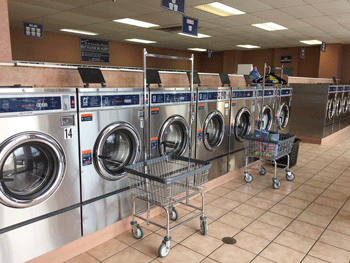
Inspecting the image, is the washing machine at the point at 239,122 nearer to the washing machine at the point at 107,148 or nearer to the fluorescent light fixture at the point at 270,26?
the washing machine at the point at 107,148

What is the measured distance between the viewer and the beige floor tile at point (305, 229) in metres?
3.20

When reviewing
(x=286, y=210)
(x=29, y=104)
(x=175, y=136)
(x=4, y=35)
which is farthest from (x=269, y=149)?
(x=4, y=35)

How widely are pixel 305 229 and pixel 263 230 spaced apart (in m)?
0.48

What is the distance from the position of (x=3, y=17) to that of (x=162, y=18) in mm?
5537

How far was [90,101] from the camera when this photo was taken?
2643 millimetres

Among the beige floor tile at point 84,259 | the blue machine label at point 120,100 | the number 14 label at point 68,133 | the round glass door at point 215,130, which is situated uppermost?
the blue machine label at point 120,100

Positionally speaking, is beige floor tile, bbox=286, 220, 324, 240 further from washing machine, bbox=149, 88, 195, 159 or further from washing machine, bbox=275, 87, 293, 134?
washing machine, bbox=275, 87, 293, 134

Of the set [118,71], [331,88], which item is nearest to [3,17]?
[118,71]

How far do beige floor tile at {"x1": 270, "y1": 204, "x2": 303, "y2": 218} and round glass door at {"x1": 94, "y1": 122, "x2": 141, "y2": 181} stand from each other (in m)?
1.94

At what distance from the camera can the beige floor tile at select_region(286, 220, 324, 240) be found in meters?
3.20

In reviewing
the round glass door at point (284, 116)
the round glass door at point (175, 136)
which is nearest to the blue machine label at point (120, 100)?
the round glass door at point (175, 136)

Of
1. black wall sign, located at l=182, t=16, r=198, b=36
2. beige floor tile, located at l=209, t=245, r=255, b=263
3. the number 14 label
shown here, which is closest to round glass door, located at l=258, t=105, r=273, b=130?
black wall sign, located at l=182, t=16, r=198, b=36

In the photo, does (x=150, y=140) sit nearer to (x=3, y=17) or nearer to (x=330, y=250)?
(x=3, y=17)

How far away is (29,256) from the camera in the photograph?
237 cm
